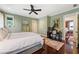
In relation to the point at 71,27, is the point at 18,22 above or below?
above

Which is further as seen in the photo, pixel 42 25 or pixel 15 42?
pixel 42 25

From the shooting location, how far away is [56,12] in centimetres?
148

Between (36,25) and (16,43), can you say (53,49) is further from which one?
(16,43)

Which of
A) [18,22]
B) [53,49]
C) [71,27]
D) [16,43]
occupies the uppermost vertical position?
[18,22]

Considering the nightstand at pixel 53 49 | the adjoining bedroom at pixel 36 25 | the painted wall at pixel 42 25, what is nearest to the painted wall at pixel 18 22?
the adjoining bedroom at pixel 36 25

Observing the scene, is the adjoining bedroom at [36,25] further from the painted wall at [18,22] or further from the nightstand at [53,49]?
the nightstand at [53,49]

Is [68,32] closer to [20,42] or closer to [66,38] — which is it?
[66,38]

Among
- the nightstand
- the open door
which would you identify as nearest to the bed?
the nightstand

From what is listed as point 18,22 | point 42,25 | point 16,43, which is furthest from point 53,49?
point 18,22
